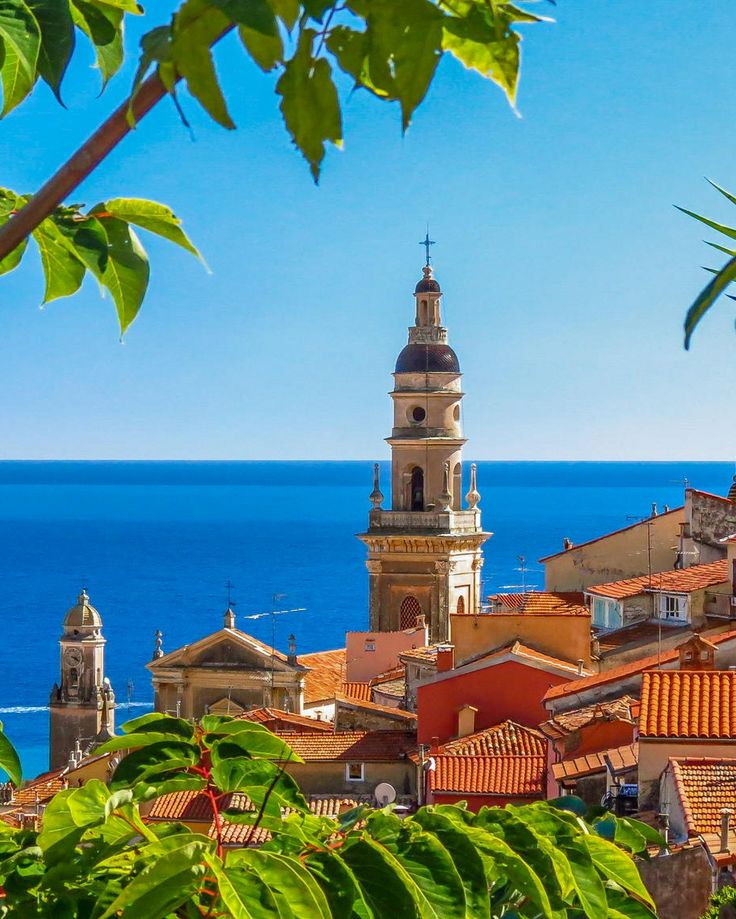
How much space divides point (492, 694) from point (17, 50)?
861 inches

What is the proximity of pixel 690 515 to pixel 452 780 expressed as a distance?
45.0 feet

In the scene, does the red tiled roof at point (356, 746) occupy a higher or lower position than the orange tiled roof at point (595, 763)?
higher

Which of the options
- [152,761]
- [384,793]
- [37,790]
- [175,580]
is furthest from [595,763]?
[175,580]

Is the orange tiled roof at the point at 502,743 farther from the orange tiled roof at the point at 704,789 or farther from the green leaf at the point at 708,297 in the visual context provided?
the green leaf at the point at 708,297

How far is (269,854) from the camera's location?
211 cm

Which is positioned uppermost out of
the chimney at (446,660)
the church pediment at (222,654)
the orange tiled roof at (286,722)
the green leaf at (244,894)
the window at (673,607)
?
the church pediment at (222,654)

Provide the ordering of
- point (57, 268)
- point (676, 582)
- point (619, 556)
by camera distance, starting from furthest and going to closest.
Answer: point (619, 556) < point (676, 582) < point (57, 268)

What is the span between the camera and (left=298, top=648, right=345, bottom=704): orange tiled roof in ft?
122

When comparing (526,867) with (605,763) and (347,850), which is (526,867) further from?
(605,763)

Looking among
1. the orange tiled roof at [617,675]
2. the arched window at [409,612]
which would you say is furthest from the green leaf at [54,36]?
the arched window at [409,612]

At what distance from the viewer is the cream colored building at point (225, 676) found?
119 ft

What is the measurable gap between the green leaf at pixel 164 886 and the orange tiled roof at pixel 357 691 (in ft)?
102

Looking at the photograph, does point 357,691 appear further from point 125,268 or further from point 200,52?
point 200,52

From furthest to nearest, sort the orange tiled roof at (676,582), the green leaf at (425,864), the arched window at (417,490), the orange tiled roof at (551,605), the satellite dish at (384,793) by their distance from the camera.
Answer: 1. the arched window at (417,490)
2. the orange tiled roof at (551,605)
3. the orange tiled roof at (676,582)
4. the satellite dish at (384,793)
5. the green leaf at (425,864)
